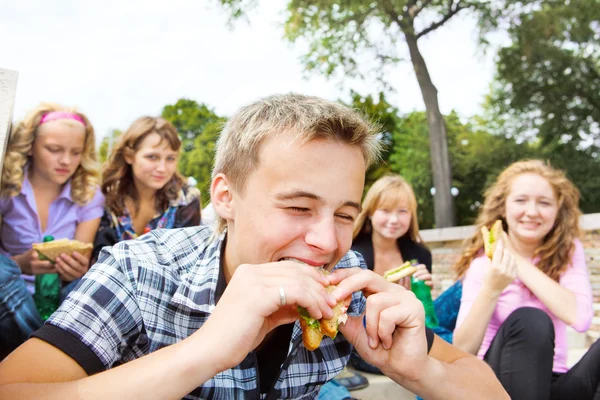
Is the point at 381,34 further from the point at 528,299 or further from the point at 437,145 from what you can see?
the point at 528,299

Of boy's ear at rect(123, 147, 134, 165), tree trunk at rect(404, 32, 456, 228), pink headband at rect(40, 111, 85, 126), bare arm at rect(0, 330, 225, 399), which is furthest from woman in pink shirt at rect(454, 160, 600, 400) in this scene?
tree trunk at rect(404, 32, 456, 228)

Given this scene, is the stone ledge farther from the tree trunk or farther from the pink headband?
the pink headband

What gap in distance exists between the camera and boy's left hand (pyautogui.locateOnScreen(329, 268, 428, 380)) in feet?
5.24

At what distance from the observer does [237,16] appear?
15906 mm

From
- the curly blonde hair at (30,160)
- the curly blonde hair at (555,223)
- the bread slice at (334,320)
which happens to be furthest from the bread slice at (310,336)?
the curly blonde hair at (30,160)

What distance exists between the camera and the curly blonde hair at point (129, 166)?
4278 millimetres

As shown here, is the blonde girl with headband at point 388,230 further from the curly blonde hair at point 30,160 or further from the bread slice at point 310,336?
the bread slice at point 310,336

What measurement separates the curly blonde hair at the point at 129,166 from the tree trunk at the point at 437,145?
404 inches

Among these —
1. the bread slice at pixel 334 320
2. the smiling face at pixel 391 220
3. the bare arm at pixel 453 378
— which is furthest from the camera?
the smiling face at pixel 391 220

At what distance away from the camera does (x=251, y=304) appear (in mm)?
1325

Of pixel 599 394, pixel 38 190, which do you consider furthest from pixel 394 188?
pixel 38 190

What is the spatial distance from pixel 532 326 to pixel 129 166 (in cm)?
329

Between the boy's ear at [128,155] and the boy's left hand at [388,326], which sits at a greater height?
the boy's ear at [128,155]

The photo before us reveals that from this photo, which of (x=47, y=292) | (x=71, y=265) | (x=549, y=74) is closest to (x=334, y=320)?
(x=71, y=265)
